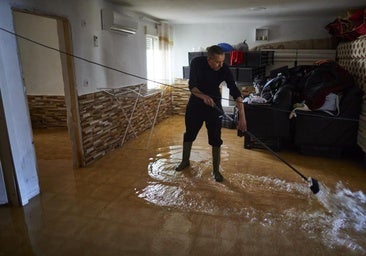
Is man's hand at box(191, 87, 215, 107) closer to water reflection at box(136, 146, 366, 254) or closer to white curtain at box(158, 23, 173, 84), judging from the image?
water reflection at box(136, 146, 366, 254)

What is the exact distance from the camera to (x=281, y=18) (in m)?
4.79

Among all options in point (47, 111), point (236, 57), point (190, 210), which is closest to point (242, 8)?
point (236, 57)

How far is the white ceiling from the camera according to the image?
11.2 ft

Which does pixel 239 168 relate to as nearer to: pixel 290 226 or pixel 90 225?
pixel 290 226

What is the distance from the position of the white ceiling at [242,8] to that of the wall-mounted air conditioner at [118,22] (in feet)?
0.53

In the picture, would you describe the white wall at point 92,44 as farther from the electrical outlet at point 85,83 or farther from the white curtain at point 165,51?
the white curtain at point 165,51

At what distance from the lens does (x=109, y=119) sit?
3574mm

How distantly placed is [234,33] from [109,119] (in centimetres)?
306

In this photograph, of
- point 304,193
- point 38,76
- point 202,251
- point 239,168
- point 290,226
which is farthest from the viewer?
point 38,76

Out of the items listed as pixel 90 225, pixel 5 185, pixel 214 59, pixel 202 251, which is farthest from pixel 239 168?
pixel 5 185

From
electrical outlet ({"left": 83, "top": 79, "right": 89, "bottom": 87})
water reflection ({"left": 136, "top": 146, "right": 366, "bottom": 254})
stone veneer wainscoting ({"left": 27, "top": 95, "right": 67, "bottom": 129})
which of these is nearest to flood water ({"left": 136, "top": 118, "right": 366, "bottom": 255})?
water reflection ({"left": 136, "top": 146, "right": 366, "bottom": 254})

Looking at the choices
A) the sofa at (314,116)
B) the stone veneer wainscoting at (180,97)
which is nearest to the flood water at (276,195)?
the sofa at (314,116)

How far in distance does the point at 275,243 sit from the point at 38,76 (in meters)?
4.31

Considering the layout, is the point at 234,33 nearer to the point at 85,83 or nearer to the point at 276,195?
the point at 85,83
